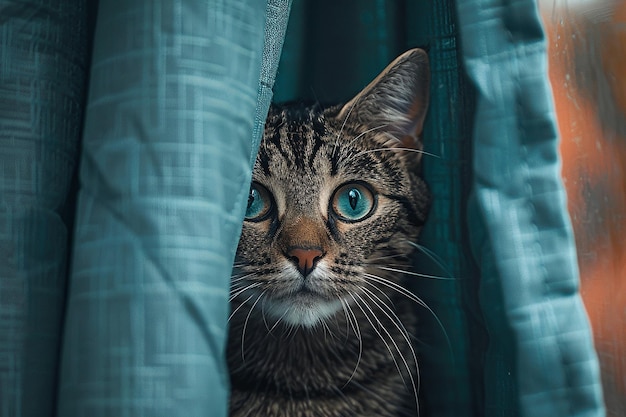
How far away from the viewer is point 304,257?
78cm

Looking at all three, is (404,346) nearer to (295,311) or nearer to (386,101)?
(295,311)

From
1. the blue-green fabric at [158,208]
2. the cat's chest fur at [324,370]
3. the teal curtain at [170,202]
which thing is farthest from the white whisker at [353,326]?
the blue-green fabric at [158,208]

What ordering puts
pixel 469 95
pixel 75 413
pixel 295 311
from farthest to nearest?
pixel 295 311
pixel 469 95
pixel 75 413

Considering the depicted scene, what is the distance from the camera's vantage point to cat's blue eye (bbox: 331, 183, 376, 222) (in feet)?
2.82

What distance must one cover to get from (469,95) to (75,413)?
0.49 metres

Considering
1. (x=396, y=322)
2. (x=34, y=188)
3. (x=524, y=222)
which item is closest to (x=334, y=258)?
(x=396, y=322)

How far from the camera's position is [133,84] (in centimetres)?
51

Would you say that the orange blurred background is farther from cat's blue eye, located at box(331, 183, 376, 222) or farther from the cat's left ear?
cat's blue eye, located at box(331, 183, 376, 222)

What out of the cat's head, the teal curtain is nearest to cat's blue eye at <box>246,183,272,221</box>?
the cat's head

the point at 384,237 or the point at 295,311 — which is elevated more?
the point at 384,237

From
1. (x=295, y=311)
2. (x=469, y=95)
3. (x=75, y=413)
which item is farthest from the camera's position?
(x=295, y=311)

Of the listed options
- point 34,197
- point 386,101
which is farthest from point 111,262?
point 386,101

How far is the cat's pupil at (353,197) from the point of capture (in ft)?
2.86

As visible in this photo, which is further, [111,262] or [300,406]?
[300,406]
